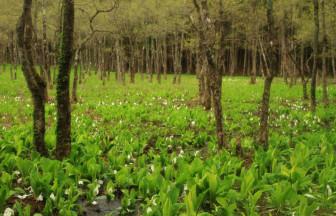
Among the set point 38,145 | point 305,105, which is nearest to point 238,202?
point 38,145

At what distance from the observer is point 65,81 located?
28.3 feet

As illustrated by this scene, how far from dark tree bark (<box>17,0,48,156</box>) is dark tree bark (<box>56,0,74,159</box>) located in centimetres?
61

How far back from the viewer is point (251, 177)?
21.7 feet

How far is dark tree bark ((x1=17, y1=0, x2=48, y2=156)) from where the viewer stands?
9000 mm

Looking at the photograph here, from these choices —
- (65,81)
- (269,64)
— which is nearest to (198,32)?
(269,64)

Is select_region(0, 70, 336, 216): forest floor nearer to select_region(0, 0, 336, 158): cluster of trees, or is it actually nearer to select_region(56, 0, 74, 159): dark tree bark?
select_region(56, 0, 74, 159): dark tree bark

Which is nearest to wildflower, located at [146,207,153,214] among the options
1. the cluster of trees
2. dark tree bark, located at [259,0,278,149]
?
the cluster of trees

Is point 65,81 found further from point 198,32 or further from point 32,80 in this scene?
point 198,32

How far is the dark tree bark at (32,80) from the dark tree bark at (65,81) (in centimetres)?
61

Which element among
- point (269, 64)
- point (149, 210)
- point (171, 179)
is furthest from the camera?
point (269, 64)

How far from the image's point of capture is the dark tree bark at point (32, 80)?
9.00m

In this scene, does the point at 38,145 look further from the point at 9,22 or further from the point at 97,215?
the point at 9,22

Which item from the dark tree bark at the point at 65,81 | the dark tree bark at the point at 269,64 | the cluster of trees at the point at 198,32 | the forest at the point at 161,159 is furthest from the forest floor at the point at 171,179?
the cluster of trees at the point at 198,32

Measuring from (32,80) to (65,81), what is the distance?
0.90 m
